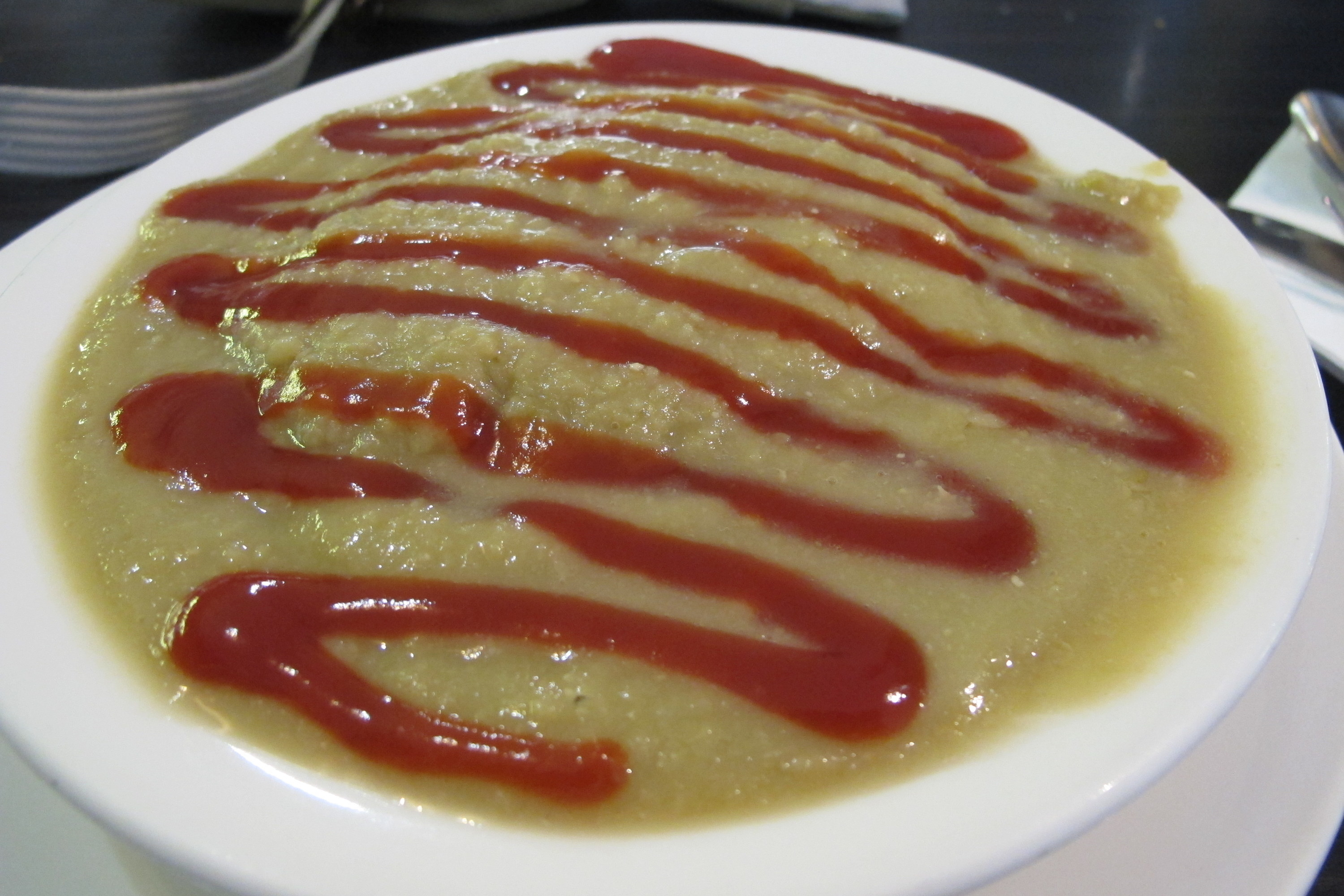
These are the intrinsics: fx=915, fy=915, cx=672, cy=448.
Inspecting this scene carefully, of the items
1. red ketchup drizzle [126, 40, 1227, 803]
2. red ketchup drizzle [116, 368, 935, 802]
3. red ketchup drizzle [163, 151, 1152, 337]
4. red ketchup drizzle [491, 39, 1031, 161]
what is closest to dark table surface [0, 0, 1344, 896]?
red ketchup drizzle [491, 39, 1031, 161]

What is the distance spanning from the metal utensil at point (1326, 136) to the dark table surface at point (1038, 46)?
322 mm

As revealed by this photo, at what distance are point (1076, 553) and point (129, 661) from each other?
4.62ft

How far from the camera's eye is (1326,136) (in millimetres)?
2670

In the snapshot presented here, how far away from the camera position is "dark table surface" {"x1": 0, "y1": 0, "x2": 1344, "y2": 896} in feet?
11.2

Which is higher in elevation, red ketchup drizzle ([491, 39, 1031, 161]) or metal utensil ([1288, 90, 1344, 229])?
red ketchup drizzle ([491, 39, 1031, 161])

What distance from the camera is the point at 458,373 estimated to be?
159 centimetres

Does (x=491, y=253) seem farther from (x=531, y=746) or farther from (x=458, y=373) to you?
(x=531, y=746)

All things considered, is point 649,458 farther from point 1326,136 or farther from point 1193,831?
point 1326,136

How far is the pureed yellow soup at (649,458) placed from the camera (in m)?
1.22

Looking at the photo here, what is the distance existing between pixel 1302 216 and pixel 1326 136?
0.98 ft

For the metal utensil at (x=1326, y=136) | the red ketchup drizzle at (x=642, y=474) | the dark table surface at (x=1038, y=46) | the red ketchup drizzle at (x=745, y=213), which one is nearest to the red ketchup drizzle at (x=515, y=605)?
the red ketchup drizzle at (x=642, y=474)

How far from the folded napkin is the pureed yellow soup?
1.67ft

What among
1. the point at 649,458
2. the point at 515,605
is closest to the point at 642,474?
the point at 649,458

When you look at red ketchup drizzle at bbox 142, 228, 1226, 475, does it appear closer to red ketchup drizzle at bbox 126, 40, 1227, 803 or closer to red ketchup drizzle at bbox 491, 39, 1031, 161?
red ketchup drizzle at bbox 126, 40, 1227, 803
